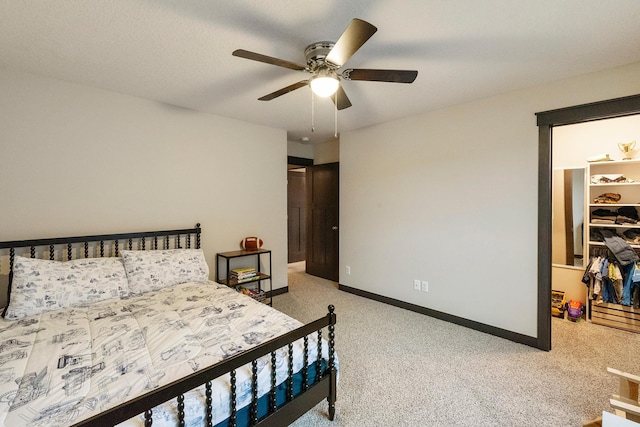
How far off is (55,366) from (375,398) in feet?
6.30

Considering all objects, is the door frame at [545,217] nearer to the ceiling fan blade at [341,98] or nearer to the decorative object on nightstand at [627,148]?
the decorative object on nightstand at [627,148]

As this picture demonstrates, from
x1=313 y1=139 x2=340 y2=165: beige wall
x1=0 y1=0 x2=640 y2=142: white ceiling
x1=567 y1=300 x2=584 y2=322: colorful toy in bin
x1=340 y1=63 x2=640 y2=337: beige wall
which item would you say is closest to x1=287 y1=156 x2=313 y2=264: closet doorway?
x1=313 y1=139 x2=340 y2=165: beige wall

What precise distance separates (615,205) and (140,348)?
498 cm

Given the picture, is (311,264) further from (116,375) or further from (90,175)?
(116,375)

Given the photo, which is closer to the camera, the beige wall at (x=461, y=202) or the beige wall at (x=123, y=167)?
the beige wall at (x=123, y=167)

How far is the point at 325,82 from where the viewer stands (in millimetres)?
1896

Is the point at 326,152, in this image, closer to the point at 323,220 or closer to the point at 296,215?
the point at 323,220

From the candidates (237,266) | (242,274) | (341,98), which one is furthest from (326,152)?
(341,98)

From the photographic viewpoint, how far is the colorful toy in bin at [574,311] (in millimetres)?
3254

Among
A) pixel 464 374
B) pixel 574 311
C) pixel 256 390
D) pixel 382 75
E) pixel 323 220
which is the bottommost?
pixel 464 374

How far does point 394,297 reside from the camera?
3.82 metres

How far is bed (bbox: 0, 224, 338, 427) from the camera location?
3.77 feet

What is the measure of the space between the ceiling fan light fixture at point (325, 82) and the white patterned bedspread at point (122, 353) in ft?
5.46

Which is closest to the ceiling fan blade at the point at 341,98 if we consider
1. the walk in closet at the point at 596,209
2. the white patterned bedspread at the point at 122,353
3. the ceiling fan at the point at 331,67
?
the ceiling fan at the point at 331,67
